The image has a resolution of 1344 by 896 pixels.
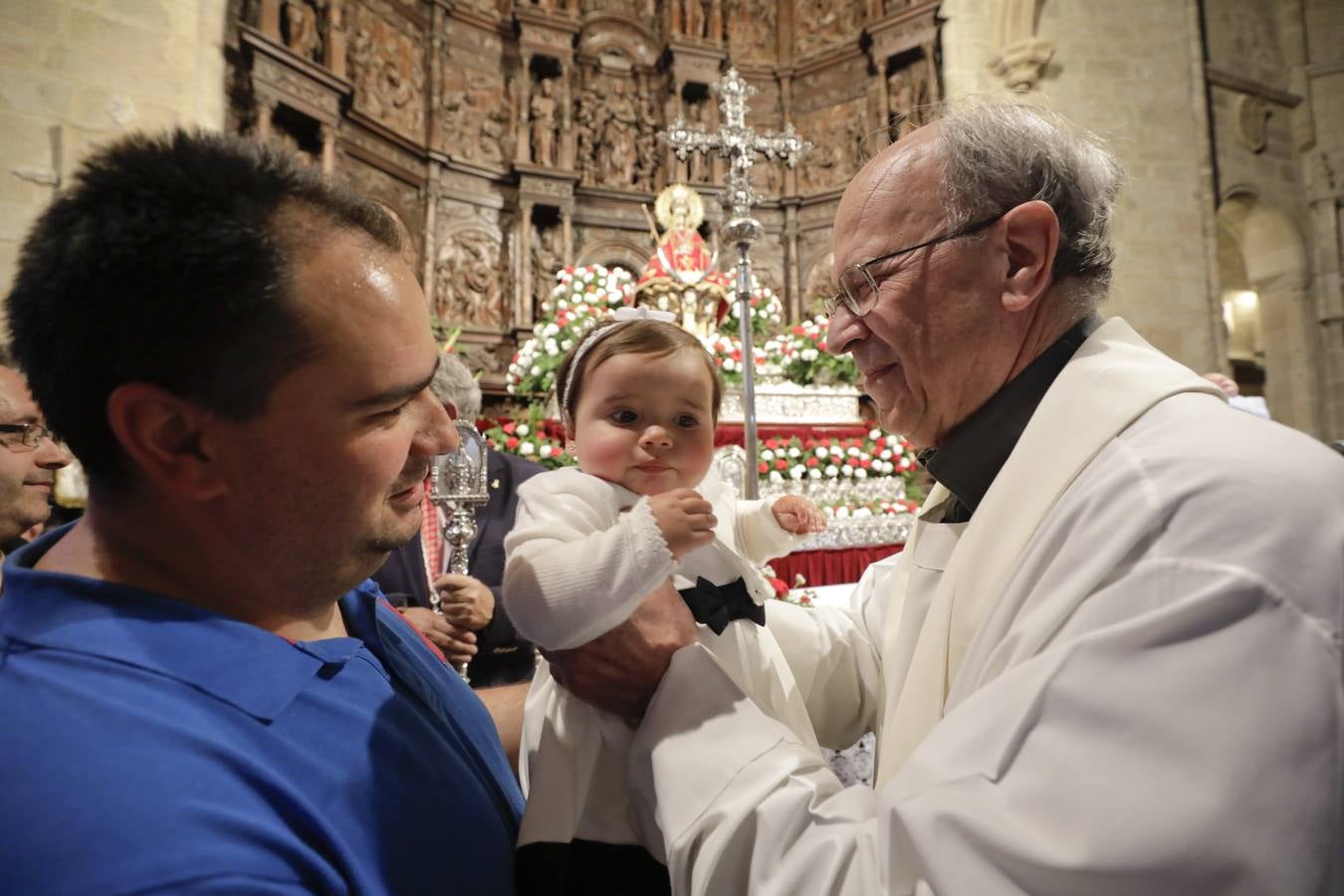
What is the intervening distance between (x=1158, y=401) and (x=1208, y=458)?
0.66 feet

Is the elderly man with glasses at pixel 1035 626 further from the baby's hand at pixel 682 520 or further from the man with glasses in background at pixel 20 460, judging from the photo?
the man with glasses in background at pixel 20 460

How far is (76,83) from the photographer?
5.04m

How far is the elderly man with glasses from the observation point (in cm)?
69

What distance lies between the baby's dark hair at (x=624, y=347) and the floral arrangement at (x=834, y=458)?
3.28 metres

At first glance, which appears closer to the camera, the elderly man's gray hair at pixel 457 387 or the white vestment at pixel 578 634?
the white vestment at pixel 578 634

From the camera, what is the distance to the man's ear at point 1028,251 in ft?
4.06

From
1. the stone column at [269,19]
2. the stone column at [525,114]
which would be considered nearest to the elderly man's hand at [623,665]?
the stone column at [269,19]

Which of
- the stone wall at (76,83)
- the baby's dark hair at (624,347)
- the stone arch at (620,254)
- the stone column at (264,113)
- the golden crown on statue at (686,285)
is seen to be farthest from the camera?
the stone arch at (620,254)

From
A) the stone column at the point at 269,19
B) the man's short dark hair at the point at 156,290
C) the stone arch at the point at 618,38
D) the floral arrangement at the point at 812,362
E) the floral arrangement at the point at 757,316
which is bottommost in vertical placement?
the man's short dark hair at the point at 156,290

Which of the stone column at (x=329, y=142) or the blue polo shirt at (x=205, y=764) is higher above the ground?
the stone column at (x=329, y=142)

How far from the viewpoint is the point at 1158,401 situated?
1.01 metres

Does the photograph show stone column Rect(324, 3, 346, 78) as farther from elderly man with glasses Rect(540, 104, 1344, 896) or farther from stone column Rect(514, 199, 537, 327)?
elderly man with glasses Rect(540, 104, 1344, 896)

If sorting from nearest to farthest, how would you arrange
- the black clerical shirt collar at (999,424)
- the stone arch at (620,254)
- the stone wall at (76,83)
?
the black clerical shirt collar at (999,424) < the stone wall at (76,83) < the stone arch at (620,254)

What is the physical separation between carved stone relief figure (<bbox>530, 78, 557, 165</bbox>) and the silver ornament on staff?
963 cm
